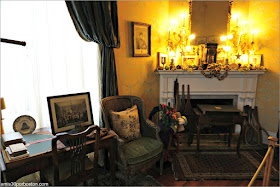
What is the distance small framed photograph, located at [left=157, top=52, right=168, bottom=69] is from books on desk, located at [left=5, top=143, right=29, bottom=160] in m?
2.38

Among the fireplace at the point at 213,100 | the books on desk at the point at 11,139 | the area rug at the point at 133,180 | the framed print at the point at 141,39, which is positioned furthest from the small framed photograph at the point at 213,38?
the books on desk at the point at 11,139

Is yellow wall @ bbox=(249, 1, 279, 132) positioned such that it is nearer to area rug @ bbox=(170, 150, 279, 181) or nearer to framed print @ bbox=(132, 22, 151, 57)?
area rug @ bbox=(170, 150, 279, 181)

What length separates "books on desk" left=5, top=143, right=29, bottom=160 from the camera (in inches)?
61.7

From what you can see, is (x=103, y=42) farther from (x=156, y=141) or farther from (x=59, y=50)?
(x=156, y=141)

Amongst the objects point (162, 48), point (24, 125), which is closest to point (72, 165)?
point (24, 125)

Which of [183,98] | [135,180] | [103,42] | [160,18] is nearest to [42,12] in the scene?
[103,42]

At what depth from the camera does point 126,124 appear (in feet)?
8.14

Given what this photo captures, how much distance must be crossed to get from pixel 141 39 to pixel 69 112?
166 cm

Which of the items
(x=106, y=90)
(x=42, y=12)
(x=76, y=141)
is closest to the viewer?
(x=76, y=141)

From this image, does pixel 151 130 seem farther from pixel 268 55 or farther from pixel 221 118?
pixel 268 55

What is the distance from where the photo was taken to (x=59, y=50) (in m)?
2.40

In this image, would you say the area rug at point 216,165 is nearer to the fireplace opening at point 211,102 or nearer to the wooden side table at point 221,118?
the wooden side table at point 221,118

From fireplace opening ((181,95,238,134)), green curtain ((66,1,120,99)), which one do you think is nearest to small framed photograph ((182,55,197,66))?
fireplace opening ((181,95,238,134))

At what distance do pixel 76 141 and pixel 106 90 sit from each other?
41.2 inches
